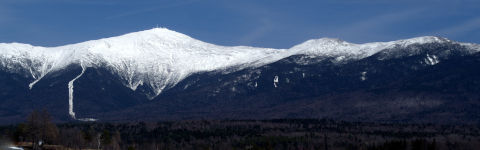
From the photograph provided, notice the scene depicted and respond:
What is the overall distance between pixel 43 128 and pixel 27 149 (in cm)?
677

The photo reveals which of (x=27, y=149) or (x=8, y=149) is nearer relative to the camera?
(x=8, y=149)

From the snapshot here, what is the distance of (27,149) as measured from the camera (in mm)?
191500

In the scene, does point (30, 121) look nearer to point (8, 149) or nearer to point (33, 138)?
point (33, 138)

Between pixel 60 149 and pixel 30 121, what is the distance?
1001cm

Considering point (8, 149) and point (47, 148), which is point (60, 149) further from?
point (8, 149)

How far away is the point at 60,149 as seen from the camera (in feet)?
655

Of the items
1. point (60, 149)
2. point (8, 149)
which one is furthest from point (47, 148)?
point (8, 149)

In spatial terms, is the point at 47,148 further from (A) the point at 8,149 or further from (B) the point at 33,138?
(A) the point at 8,149

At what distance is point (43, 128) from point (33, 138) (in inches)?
164

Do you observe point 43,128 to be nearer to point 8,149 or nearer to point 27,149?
point 27,149

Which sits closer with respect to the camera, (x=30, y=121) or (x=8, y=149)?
(x=8, y=149)

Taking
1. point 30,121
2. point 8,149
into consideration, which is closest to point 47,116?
point 30,121

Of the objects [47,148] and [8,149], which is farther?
[47,148]

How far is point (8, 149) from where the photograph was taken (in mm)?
174375
